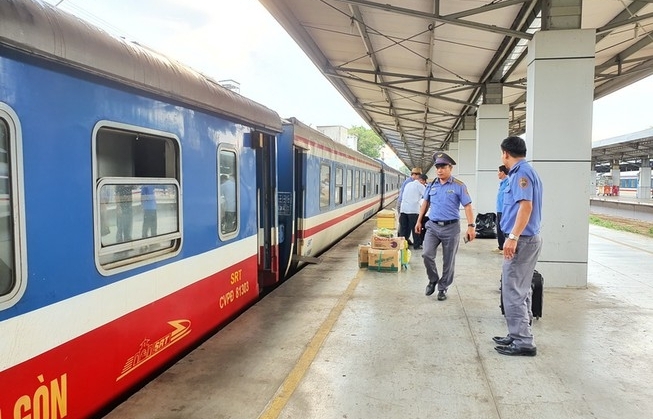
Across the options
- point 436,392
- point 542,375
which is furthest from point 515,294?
point 436,392

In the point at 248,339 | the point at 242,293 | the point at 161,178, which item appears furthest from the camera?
the point at 242,293

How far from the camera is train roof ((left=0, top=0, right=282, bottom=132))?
209 cm

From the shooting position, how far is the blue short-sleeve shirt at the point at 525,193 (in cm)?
413

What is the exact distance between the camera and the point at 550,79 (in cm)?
675

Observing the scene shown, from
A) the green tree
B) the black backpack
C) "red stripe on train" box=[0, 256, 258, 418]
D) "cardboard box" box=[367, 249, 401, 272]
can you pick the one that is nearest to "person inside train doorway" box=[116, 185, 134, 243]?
"red stripe on train" box=[0, 256, 258, 418]

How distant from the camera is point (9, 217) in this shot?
6.97ft

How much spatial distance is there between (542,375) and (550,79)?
15.2 feet

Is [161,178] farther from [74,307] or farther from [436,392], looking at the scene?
[436,392]

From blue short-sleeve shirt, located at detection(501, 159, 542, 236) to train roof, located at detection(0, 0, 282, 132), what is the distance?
2.75m

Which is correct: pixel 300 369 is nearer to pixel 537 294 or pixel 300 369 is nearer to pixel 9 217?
pixel 9 217

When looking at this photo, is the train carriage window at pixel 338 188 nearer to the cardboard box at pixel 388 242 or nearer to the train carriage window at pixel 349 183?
the train carriage window at pixel 349 183

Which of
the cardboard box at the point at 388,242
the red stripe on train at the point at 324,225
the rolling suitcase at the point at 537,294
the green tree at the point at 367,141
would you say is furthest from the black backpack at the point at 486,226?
the green tree at the point at 367,141

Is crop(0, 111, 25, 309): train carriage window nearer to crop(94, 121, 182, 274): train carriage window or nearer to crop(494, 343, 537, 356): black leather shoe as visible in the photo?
crop(94, 121, 182, 274): train carriage window

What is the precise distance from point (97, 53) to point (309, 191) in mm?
5722
